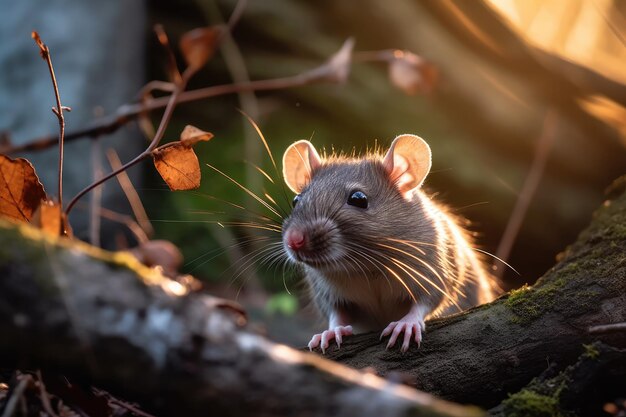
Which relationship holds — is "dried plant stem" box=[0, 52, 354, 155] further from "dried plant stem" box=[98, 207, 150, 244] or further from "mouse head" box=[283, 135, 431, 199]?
"mouse head" box=[283, 135, 431, 199]

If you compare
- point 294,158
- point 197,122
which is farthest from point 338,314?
point 197,122

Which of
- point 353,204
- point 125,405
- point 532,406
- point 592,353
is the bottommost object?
point 125,405

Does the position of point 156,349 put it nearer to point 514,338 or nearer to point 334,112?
point 514,338

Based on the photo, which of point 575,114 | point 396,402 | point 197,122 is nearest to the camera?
point 396,402

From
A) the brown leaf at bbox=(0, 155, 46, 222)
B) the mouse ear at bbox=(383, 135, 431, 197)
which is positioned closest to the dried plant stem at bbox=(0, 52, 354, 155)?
the mouse ear at bbox=(383, 135, 431, 197)

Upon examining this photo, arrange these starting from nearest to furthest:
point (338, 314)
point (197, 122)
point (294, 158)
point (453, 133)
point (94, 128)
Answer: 1. point (338, 314)
2. point (294, 158)
3. point (94, 128)
4. point (453, 133)
5. point (197, 122)

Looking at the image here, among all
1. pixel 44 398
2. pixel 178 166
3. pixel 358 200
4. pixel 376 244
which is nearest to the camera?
pixel 44 398

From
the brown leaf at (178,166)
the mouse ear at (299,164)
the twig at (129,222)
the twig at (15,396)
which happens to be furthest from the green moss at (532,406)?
the twig at (129,222)

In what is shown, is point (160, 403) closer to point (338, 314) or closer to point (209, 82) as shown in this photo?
point (338, 314)

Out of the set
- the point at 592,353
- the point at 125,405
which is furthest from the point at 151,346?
the point at 592,353
